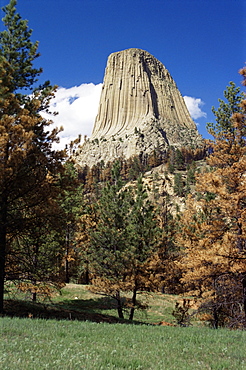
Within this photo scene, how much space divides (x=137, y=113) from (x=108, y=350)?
171 metres

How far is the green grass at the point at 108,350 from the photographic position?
15.5ft

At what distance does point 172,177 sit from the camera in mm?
97812

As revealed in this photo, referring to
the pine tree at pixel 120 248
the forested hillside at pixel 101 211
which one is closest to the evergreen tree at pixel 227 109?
the forested hillside at pixel 101 211

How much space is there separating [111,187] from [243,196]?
11076 millimetres

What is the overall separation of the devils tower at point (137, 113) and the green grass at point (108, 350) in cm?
13659

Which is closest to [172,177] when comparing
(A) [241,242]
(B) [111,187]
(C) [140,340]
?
(B) [111,187]

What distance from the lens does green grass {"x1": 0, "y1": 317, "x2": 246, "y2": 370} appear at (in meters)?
4.72

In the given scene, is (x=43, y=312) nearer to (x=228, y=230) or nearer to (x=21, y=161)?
(x=21, y=161)

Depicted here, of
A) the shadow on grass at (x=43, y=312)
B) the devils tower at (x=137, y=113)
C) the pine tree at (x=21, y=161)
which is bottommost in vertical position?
the shadow on grass at (x=43, y=312)

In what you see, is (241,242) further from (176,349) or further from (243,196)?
(176,349)

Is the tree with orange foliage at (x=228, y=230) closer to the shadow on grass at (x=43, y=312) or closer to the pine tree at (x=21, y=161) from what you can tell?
the shadow on grass at (x=43, y=312)

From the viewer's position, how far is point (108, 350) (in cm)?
557

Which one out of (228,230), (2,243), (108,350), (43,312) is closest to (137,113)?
(228,230)

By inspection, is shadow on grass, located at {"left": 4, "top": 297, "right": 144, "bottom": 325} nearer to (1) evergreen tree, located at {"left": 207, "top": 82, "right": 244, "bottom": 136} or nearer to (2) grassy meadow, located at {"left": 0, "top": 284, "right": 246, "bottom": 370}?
(2) grassy meadow, located at {"left": 0, "top": 284, "right": 246, "bottom": 370}
